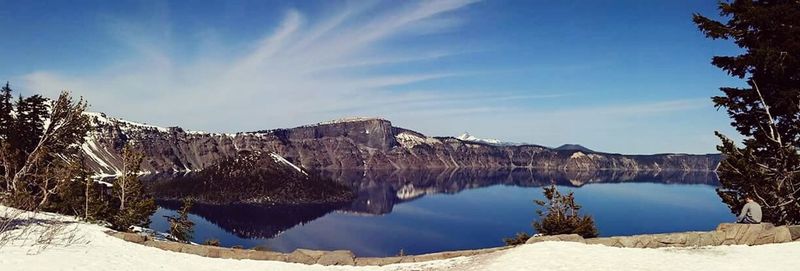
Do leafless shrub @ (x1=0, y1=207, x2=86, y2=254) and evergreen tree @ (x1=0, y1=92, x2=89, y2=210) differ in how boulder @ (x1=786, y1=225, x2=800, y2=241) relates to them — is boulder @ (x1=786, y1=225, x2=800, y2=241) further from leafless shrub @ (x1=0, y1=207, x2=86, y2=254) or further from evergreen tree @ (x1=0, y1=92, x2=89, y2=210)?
evergreen tree @ (x1=0, y1=92, x2=89, y2=210)

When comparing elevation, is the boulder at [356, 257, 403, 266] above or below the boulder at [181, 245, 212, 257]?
below

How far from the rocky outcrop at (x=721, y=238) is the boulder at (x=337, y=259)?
8.87 m

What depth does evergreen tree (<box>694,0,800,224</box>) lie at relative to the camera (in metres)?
27.9

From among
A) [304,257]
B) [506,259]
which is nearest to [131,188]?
[304,257]

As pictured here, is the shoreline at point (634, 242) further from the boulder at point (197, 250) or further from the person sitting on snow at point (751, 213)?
the person sitting on snow at point (751, 213)

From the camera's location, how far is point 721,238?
23875mm

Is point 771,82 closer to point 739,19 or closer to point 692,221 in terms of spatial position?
point 739,19

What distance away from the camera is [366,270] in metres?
23.5

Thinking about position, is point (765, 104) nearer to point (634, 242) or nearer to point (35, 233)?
point (634, 242)

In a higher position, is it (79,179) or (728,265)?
(79,179)

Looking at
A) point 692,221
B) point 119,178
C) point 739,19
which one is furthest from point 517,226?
point 739,19

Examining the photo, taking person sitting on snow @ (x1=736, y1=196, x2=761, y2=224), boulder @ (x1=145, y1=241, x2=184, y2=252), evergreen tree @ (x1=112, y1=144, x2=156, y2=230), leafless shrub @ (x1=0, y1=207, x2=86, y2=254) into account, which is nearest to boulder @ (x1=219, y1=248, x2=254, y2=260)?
boulder @ (x1=145, y1=241, x2=184, y2=252)

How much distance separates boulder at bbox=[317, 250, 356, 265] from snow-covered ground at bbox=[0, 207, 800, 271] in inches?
26.6

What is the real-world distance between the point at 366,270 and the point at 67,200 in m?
48.4
